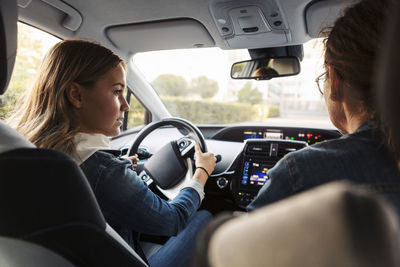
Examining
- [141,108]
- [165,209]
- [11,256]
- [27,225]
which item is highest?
[27,225]

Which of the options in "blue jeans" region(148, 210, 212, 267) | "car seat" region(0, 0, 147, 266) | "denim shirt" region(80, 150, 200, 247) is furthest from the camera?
"blue jeans" region(148, 210, 212, 267)

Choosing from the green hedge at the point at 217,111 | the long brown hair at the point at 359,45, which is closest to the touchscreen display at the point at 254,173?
the long brown hair at the point at 359,45

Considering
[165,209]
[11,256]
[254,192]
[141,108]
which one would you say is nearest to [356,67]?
[165,209]

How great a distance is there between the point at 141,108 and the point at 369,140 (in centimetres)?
289

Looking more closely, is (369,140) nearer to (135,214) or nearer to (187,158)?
(135,214)

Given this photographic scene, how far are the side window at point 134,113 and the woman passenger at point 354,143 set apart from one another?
264 cm

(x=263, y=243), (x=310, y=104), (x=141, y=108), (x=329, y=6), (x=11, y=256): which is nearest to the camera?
(x=263, y=243)

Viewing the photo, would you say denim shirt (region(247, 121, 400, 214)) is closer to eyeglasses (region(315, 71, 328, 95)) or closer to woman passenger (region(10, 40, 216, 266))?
eyeglasses (region(315, 71, 328, 95))

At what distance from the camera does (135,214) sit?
1375 millimetres

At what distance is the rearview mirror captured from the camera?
2684mm

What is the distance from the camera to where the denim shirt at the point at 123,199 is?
1.32m

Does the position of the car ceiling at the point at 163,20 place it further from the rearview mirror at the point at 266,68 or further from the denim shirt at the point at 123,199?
the denim shirt at the point at 123,199

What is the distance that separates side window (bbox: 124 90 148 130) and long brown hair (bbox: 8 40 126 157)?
182 centimetres

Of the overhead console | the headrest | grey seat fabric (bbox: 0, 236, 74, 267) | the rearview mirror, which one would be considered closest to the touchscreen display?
the rearview mirror
